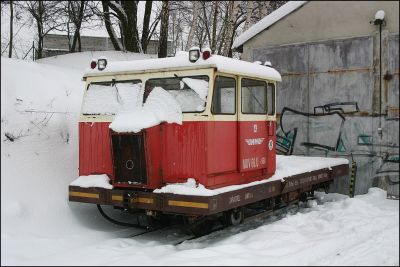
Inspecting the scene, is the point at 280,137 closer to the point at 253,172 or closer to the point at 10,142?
the point at 253,172

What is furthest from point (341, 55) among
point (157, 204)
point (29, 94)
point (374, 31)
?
point (29, 94)

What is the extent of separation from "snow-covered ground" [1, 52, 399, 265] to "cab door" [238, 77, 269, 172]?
3.37 ft

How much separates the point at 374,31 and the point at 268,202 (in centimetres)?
404

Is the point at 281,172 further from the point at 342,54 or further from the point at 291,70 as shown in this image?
the point at 291,70

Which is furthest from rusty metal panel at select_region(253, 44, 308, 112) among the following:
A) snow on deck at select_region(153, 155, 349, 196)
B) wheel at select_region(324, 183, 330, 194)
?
wheel at select_region(324, 183, 330, 194)

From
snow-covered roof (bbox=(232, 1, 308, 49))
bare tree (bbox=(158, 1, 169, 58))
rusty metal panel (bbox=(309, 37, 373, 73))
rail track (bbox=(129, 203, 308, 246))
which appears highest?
bare tree (bbox=(158, 1, 169, 58))

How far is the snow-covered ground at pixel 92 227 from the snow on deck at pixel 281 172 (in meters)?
0.71

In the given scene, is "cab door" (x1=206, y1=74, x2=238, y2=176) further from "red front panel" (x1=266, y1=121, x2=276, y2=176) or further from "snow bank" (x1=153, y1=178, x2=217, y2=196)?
"red front panel" (x1=266, y1=121, x2=276, y2=176)

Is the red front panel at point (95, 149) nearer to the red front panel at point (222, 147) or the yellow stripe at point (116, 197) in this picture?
the yellow stripe at point (116, 197)

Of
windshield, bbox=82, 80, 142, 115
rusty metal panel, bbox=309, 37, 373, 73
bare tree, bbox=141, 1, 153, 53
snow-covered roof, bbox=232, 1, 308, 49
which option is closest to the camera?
windshield, bbox=82, 80, 142, 115

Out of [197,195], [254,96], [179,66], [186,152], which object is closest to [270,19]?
[254,96]

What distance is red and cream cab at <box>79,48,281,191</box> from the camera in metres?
7.15

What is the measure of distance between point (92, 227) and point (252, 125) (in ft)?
9.69

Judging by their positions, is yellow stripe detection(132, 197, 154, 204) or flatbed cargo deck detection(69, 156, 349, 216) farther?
yellow stripe detection(132, 197, 154, 204)
